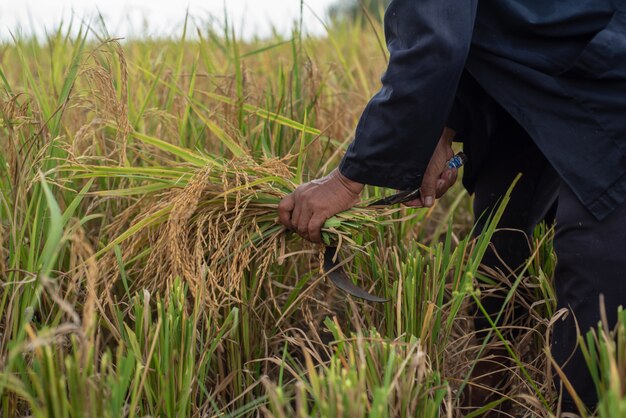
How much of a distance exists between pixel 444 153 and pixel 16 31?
50.9 inches

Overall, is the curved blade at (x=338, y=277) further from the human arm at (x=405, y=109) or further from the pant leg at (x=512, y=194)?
the pant leg at (x=512, y=194)

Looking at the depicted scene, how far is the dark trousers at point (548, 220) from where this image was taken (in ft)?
5.02

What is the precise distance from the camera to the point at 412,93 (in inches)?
60.4

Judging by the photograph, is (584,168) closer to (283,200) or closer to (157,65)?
(283,200)

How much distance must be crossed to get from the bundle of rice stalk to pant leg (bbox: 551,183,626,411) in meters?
0.39

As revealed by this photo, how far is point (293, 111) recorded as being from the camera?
8.03ft

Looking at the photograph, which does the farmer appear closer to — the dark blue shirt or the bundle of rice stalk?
the dark blue shirt

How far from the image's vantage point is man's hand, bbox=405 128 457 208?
182cm

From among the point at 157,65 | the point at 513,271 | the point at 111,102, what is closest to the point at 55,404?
the point at 111,102

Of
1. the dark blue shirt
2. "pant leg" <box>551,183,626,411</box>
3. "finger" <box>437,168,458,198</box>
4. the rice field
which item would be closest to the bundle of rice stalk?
the rice field

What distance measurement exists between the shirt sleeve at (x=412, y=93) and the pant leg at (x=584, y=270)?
29cm

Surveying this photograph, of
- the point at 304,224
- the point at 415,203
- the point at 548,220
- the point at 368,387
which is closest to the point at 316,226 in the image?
the point at 304,224

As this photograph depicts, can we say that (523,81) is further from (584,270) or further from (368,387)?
(368,387)

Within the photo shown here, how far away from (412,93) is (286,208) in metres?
0.39
